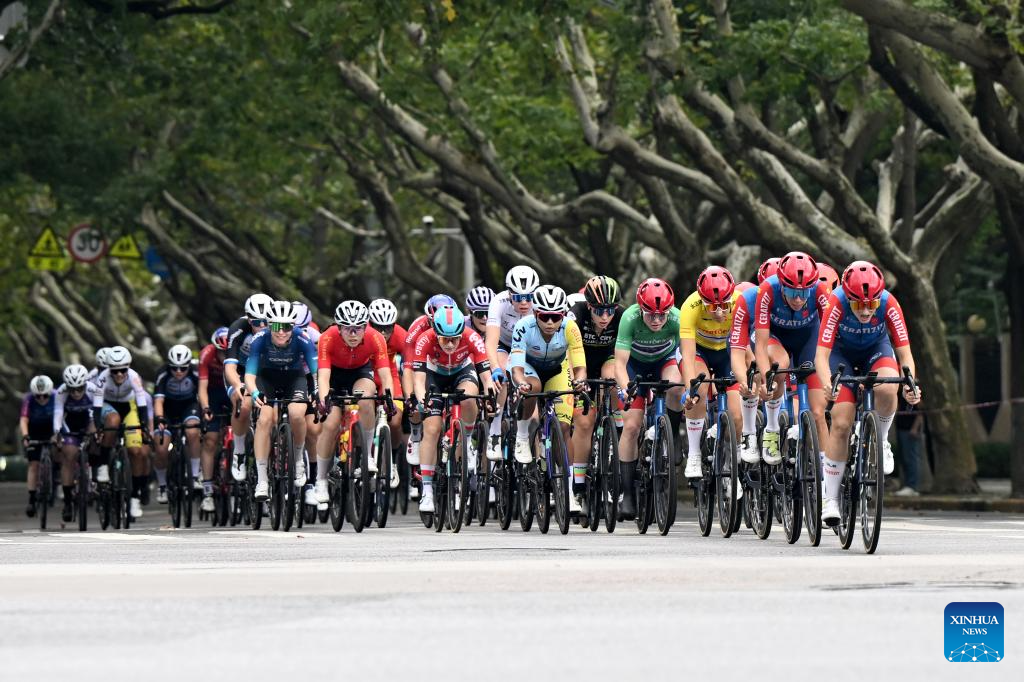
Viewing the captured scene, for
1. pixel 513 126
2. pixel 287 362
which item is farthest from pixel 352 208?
pixel 287 362

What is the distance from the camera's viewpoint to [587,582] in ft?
38.5

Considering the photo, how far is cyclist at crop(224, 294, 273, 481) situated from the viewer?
21.2m

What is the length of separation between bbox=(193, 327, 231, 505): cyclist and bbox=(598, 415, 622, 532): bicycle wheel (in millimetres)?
7318

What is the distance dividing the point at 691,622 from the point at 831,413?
501cm

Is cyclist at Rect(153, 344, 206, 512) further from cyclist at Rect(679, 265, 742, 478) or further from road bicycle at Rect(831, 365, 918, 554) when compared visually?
road bicycle at Rect(831, 365, 918, 554)

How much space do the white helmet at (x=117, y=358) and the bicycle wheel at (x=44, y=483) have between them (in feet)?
6.25

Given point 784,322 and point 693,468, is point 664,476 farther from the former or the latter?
point 784,322

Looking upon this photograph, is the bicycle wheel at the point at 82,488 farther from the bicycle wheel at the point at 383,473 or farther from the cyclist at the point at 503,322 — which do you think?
the cyclist at the point at 503,322

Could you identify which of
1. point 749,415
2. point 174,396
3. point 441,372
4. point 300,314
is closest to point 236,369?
point 300,314

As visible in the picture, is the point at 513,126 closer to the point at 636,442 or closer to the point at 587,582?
the point at 636,442

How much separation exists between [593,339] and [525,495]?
4.38ft

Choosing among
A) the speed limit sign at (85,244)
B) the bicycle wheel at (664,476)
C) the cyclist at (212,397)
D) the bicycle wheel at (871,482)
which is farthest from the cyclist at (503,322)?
the speed limit sign at (85,244)

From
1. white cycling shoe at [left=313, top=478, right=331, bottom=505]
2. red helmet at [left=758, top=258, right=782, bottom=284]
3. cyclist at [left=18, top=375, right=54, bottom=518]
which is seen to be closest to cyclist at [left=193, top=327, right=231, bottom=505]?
cyclist at [left=18, top=375, right=54, bottom=518]

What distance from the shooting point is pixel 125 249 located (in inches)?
1693
